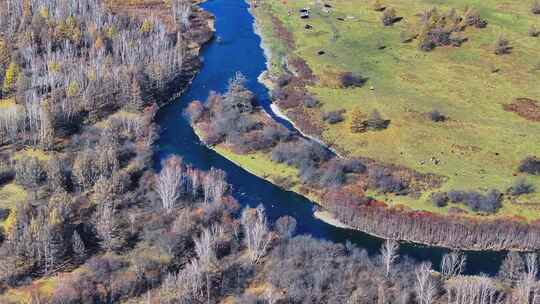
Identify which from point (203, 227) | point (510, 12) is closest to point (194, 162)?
point (203, 227)

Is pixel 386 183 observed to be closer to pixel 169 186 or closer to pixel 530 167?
pixel 530 167

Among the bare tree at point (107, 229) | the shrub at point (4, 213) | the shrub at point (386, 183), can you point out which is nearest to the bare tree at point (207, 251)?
the bare tree at point (107, 229)

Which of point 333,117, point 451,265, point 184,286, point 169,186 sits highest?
point 333,117

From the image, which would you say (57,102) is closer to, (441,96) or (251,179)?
(251,179)

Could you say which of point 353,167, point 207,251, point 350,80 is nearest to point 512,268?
point 353,167

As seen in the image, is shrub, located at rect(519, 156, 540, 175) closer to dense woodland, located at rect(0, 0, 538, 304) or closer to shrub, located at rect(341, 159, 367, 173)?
dense woodland, located at rect(0, 0, 538, 304)
